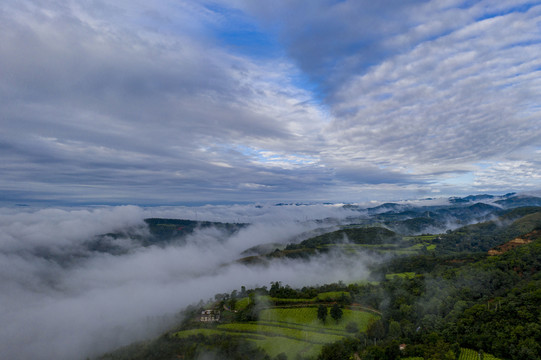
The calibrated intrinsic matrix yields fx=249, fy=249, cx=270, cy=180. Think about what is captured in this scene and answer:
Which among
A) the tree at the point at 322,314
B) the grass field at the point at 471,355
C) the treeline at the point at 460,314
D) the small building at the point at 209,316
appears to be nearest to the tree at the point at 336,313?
the tree at the point at 322,314

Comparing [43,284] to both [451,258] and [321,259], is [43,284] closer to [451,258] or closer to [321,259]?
[321,259]

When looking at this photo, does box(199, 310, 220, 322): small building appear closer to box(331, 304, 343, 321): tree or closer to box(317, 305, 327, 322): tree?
box(317, 305, 327, 322): tree

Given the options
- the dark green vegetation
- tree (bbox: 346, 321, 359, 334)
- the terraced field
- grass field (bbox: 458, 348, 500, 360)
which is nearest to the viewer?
grass field (bbox: 458, 348, 500, 360)

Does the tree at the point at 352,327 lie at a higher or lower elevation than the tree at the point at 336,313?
lower

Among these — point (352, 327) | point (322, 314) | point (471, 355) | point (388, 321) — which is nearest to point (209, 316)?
point (322, 314)

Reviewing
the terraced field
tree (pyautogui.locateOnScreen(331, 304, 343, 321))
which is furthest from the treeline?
tree (pyautogui.locateOnScreen(331, 304, 343, 321))

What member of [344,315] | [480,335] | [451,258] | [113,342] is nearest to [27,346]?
[113,342]

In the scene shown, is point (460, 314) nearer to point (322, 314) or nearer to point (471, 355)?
point (471, 355)

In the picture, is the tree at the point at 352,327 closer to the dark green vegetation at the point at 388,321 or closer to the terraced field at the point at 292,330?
the dark green vegetation at the point at 388,321
